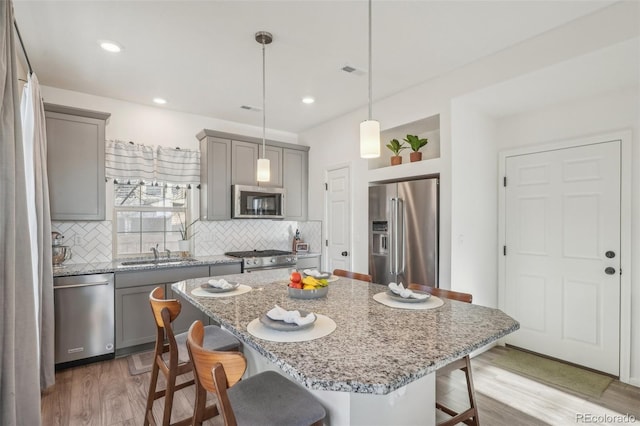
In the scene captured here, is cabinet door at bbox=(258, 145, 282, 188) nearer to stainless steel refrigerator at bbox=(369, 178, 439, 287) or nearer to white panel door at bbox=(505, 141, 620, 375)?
stainless steel refrigerator at bbox=(369, 178, 439, 287)

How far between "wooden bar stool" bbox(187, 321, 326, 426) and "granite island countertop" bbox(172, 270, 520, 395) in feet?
0.49

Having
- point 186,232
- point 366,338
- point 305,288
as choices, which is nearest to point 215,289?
point 305,288

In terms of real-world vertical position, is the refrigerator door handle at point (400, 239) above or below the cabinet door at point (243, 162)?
below

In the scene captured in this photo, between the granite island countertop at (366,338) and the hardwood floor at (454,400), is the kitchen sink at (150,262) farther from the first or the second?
the granite island countertop at (366,338)

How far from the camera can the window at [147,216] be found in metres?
3.81

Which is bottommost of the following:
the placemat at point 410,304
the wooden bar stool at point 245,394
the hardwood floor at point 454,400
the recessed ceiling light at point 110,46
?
the hardwood floor at point 454,400

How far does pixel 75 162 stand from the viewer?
3.16m

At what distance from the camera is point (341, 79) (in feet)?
10.4

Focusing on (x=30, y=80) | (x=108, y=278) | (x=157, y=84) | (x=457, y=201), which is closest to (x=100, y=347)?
(x=108, y=278)

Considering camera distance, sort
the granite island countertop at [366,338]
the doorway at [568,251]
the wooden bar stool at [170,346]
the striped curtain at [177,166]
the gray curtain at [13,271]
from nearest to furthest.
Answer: the granite island countertop at [366,338] → the gray curtain at [13,271] → the wooden bar stool at [170,346] → the doorway at [568,251] → the striped curtain at [177,166]

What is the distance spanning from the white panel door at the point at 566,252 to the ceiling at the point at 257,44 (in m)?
1.36

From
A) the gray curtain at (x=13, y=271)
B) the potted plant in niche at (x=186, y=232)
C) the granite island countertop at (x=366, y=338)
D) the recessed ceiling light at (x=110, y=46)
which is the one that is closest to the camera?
the granite island countertop at (x=366, y=338)

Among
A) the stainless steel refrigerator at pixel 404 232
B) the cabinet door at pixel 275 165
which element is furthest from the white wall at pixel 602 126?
the cabinet door at pixel 275 165

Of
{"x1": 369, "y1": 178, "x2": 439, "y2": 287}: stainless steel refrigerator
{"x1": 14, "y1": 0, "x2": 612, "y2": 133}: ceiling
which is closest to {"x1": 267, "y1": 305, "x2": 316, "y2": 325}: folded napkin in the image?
{"x1": 14, "y1": 0, "x2": 612, "y2": 133}: ceiling
